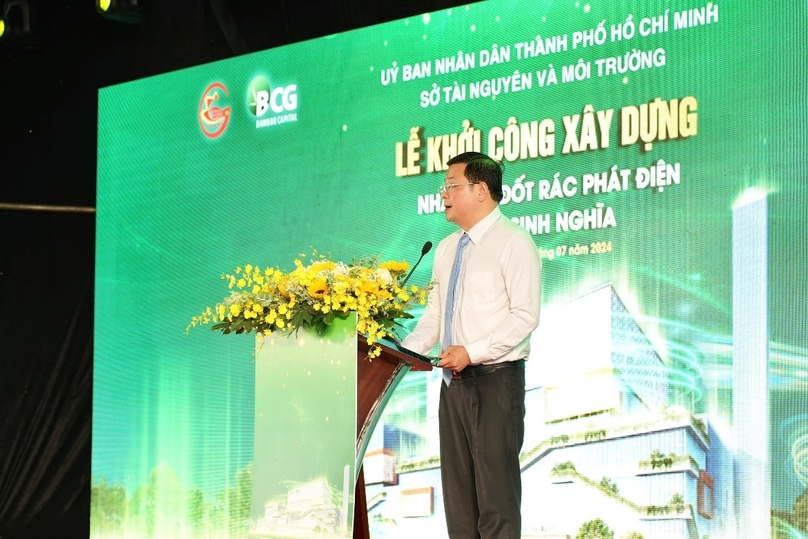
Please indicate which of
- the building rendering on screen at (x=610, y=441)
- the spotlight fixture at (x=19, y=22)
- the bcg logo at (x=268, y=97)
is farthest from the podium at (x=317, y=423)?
the spotlight fixture at (x=19, y=22)

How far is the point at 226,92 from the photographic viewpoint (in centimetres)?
613

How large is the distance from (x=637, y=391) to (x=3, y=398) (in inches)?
174

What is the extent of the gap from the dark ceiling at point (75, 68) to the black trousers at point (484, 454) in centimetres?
359

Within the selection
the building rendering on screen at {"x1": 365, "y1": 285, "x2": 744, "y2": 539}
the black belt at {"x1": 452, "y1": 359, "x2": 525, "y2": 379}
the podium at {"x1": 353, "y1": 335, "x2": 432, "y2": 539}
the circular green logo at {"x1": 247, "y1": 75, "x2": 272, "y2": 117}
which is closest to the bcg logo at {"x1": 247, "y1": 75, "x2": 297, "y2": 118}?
the circular green logo at {"x1": 247, "y1": 75, "x2": 272, "y2": 117}

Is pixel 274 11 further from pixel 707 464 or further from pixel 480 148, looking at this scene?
pixel 707 464

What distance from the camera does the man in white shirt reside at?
3273mm

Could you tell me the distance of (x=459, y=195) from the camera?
138 inches

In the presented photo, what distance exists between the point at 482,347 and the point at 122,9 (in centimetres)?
394

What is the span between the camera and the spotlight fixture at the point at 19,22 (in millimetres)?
6648

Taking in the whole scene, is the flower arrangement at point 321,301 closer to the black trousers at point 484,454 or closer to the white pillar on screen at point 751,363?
the black trousers at point 484,454

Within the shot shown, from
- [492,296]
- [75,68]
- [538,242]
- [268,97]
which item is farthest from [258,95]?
[492,296]

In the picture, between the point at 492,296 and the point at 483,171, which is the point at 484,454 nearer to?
the point at 492,296

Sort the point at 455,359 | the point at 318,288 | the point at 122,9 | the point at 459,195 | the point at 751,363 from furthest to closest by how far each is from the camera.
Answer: the point at 122,9, the point at 751,363, the point at 459,195, the point at 455,359, the point at 318,288

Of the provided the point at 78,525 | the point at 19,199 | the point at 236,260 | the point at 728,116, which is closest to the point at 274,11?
the point at 236,260
